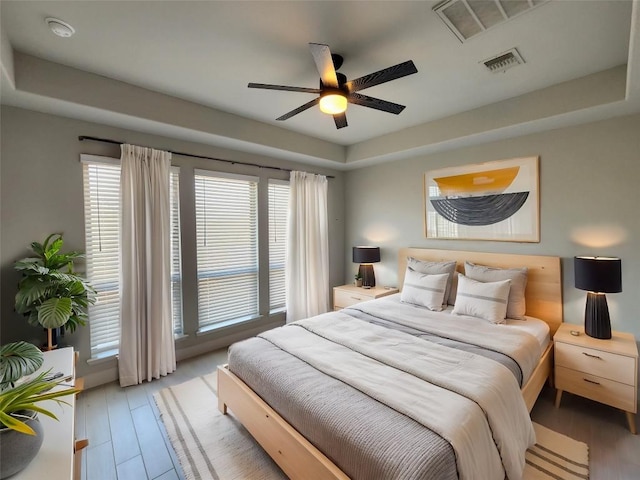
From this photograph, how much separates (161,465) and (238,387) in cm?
62

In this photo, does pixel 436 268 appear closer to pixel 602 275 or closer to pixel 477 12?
pixel 602 275

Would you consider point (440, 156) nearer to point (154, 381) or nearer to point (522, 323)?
point (522, 323)

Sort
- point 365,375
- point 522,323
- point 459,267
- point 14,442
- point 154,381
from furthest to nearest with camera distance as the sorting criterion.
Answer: point 459,267 < point 154,381 < point 522,323 < point 365,375 < point 14,442

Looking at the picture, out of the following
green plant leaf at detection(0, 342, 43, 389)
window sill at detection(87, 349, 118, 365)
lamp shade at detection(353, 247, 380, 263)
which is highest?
lamp shade at detection(353, 247, 380, 263)

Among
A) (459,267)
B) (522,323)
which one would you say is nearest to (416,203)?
(459,267)

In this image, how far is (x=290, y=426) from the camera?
166 centimetres

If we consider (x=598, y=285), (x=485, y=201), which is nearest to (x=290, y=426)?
(x=598, y=285)

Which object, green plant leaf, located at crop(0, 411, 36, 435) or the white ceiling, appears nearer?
green plant leaf, located at crop(0, 411, 36, 435)

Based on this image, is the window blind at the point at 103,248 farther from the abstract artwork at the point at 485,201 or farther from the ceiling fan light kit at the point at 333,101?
the abstract artwork at the point at 485,201

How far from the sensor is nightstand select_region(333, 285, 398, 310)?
12.8ft

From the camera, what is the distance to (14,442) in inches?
38.3

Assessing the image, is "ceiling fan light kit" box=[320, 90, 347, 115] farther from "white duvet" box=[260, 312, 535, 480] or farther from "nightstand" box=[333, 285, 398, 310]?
"nightstand" box=[333, 285, 398, 310]

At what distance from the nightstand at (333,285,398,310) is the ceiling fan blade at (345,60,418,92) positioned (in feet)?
8.66

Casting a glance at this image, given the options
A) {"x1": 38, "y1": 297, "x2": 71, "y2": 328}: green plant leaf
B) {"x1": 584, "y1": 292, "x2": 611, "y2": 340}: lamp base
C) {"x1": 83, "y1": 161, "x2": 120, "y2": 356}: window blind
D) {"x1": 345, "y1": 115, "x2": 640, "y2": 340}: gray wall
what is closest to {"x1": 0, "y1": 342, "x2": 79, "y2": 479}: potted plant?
{"x1": 38, "y1": 297, "x2": 71, "y2": 328}: green plant leaf
